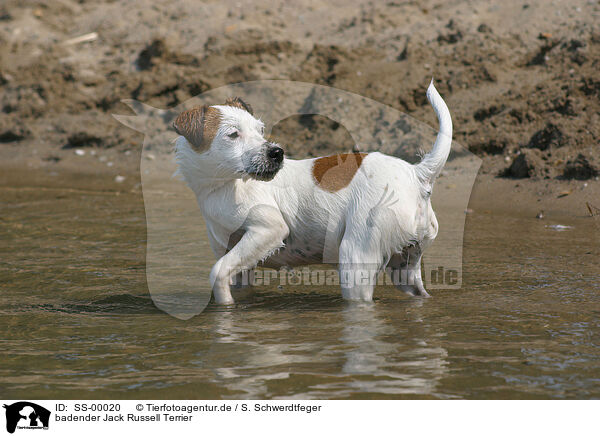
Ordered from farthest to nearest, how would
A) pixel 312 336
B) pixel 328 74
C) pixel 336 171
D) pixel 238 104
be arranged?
pixel 328 74
pixel 238 104
pixel 336 171
pixel 312 336

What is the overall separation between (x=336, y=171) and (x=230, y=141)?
85 cm

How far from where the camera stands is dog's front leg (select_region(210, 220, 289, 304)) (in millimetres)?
5418

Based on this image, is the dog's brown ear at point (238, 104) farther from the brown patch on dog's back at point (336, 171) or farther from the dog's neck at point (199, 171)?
the brown patch on dog's back at point (336, 171)

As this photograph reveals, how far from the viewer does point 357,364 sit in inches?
174

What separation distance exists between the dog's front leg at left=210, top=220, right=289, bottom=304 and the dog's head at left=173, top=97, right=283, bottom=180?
0.44m

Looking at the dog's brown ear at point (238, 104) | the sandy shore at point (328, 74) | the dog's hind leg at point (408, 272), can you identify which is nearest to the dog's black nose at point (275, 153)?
the dog's brown ear at point (238, 104)

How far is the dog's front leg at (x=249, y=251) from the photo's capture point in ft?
17.8

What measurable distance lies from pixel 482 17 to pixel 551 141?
3711 mm

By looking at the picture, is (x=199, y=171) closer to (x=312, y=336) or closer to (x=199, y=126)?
(x=199, y=126)

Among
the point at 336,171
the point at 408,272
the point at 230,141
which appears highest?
the point at 230,141

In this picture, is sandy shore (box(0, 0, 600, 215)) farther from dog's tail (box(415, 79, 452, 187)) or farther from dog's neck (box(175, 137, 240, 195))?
dog's neck (box(175, 137, 240, 195))

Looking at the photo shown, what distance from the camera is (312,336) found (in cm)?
498
